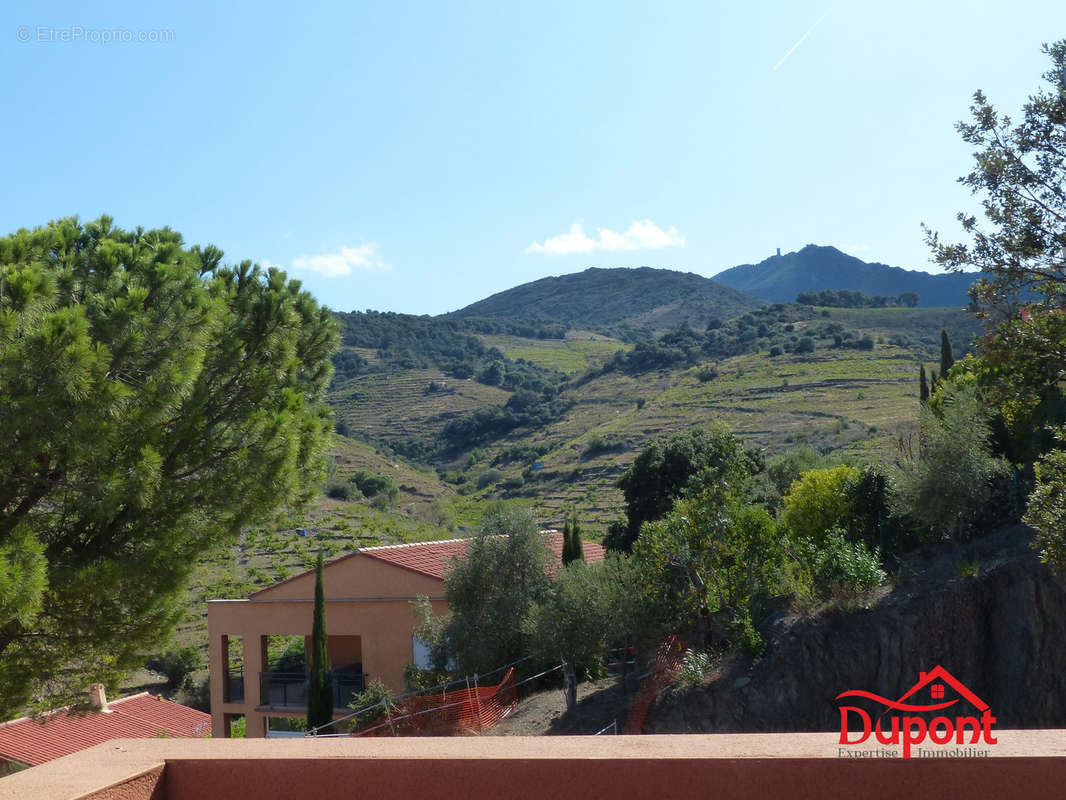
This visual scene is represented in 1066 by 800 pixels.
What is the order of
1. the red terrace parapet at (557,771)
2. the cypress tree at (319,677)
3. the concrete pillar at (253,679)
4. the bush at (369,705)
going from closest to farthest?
the red terrace parapet at (557,771)
the bush at (369,705)
the cypress tree at (319,677)
the concrete pillar at (253,679)

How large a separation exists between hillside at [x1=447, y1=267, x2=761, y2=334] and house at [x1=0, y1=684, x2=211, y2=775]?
323 feet

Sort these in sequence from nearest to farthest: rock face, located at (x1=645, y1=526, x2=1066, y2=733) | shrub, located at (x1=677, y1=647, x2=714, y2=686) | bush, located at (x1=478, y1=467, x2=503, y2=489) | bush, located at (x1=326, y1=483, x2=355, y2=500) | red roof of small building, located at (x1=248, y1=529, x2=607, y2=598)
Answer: rock face, located at (x1=645, y1=526, x2=1066, y2=733) → shrub, located at (x1=677, y1=647, x2=714, y2=686) → red roof of small building, located at (x1=248, y1=529, x2=607, y2=598) → bush, located at (x1=326, y1=483, x2=355, y2=500) → bush, located at (x1=478, y1=467, x2=503, y2=489)

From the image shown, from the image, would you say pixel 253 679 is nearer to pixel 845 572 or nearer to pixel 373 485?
pixel 845 572

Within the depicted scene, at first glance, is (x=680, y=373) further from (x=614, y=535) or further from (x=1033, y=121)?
(x=1033, y=121)

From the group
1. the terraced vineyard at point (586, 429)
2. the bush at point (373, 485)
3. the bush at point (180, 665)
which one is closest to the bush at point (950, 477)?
the terraced vineyard at point (586, 429)

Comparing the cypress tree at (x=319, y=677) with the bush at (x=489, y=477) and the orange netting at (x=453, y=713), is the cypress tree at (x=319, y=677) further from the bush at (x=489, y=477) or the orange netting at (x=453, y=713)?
the bush at (x=489, y=477)

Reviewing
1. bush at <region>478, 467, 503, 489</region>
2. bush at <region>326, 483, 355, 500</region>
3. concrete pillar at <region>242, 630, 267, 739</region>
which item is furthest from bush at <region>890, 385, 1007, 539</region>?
bush at <region>478, 467, 503, 489</region>

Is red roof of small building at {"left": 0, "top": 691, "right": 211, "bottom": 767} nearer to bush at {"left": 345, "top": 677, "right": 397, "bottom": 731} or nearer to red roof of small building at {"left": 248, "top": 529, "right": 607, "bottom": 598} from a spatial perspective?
bush at {"left": 345, "top": 677, "right": 397, "bottom": 731}

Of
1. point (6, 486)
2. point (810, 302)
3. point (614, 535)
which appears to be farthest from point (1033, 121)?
point (810, 302)

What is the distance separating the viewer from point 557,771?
10.1 ft

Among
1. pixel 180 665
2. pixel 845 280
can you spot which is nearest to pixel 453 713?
pixel 180 665

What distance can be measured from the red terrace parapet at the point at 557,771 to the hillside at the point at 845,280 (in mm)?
137453

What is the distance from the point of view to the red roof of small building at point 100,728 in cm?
2014

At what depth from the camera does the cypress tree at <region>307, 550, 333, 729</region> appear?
21.0 m
